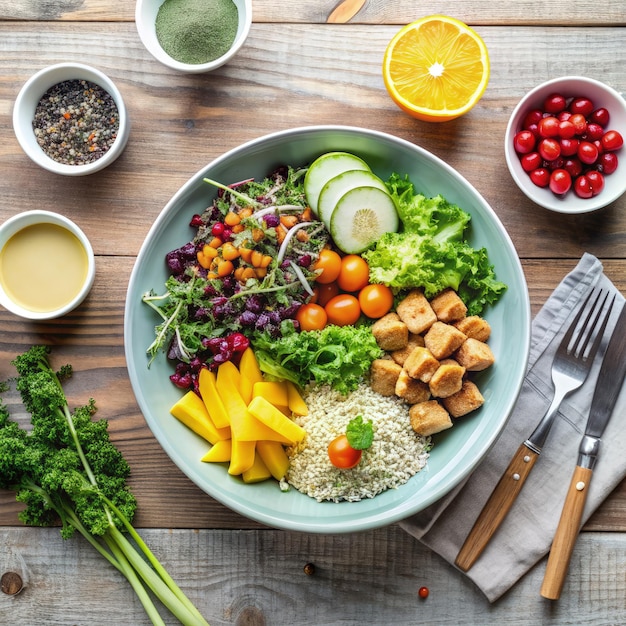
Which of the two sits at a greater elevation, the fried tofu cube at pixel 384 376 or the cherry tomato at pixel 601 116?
the cherry tomato at pixel 601 116

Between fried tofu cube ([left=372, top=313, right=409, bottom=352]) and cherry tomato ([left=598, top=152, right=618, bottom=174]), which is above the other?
→ cherry tomato ([left=598, top=152, right=618, bottom=174])

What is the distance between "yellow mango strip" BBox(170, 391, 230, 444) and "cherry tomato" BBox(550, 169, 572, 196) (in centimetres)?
158

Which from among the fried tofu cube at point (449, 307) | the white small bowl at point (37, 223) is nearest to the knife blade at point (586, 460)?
the fried tofu cube at point (449, 307)

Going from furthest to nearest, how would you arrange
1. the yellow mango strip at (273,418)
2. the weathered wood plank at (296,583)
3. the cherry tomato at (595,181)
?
the weathered wood plank at (296,583) → the cherry tomato at (595,181) → the yellow mango strip at (273,418)

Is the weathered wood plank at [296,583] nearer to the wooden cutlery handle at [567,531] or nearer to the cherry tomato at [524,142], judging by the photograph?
the wooden cutlery handle at [567,531]

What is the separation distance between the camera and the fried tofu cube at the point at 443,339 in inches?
92.3

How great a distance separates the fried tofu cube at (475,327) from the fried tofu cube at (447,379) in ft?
0.43

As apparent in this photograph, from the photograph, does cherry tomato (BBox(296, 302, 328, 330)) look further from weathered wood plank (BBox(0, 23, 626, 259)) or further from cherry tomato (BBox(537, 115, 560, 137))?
cherry tomato (BBox(537, 115, 560, 137))

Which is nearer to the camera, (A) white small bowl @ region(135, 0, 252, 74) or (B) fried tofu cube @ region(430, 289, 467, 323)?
(B) fried tofu cube @ region(430, 289, 467, 323)

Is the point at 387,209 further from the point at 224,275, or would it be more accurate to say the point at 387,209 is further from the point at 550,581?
the point at 550,581

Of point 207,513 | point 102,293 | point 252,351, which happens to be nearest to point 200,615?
point 207,513

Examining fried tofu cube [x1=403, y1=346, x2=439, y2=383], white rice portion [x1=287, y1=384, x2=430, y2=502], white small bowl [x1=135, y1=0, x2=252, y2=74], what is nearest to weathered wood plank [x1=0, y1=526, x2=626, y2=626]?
white rice portion [x1=287, y1=384, x2=430, y2=502]

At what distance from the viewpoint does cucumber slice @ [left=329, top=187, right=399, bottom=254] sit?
2375 millimetres

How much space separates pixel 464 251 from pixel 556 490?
1043 millimetres
